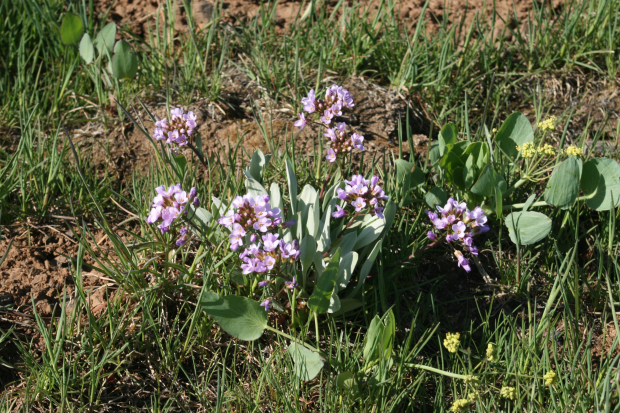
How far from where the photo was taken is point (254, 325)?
1.91 metres

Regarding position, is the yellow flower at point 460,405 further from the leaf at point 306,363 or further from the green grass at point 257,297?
the leaf at point 306,363

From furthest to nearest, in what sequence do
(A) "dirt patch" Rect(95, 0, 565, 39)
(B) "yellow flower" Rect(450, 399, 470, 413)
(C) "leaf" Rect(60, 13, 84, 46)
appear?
(A) "dirt patch" Rect(95, 0, 565, 39), (C) "leaf" Rect(60, 13, 84, 46), (B) "yellow flower" Rect(450, 399, 470, 413)

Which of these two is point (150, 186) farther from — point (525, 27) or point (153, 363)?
point (525, 27)

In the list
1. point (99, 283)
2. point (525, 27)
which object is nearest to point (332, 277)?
Result: point (99, 283)

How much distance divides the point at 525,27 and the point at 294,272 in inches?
97.8

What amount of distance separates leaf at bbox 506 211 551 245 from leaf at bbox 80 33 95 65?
2346 mm

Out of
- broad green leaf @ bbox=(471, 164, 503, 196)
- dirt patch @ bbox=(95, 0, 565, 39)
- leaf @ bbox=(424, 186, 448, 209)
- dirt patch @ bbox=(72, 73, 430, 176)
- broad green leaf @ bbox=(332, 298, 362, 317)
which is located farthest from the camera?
dirt patch @ bbox=(95, 0, 565, 39)

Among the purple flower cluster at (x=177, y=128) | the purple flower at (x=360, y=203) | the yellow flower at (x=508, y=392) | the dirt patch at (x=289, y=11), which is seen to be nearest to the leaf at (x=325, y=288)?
the purple flower at (x=360, y=203)

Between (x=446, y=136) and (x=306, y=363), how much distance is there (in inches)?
46.0

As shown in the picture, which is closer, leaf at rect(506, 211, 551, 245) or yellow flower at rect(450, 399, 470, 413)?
yellow flower at rect(450, 399, 470, 413)

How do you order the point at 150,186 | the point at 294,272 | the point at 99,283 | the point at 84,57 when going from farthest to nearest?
the point at 84,57 < the point at 150,186 < the point at 99,283 < the point at 294,272

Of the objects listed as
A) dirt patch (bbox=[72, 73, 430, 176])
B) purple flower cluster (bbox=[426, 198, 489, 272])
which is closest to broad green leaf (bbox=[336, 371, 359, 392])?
purple flower cluster (bbox=[426, 198, 489, 272])

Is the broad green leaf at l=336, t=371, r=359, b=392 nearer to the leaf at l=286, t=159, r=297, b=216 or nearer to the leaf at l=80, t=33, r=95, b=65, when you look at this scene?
the leaf at l=286, t=159, r=297, b=216

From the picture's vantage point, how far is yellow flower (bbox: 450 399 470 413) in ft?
Result: 5.42
